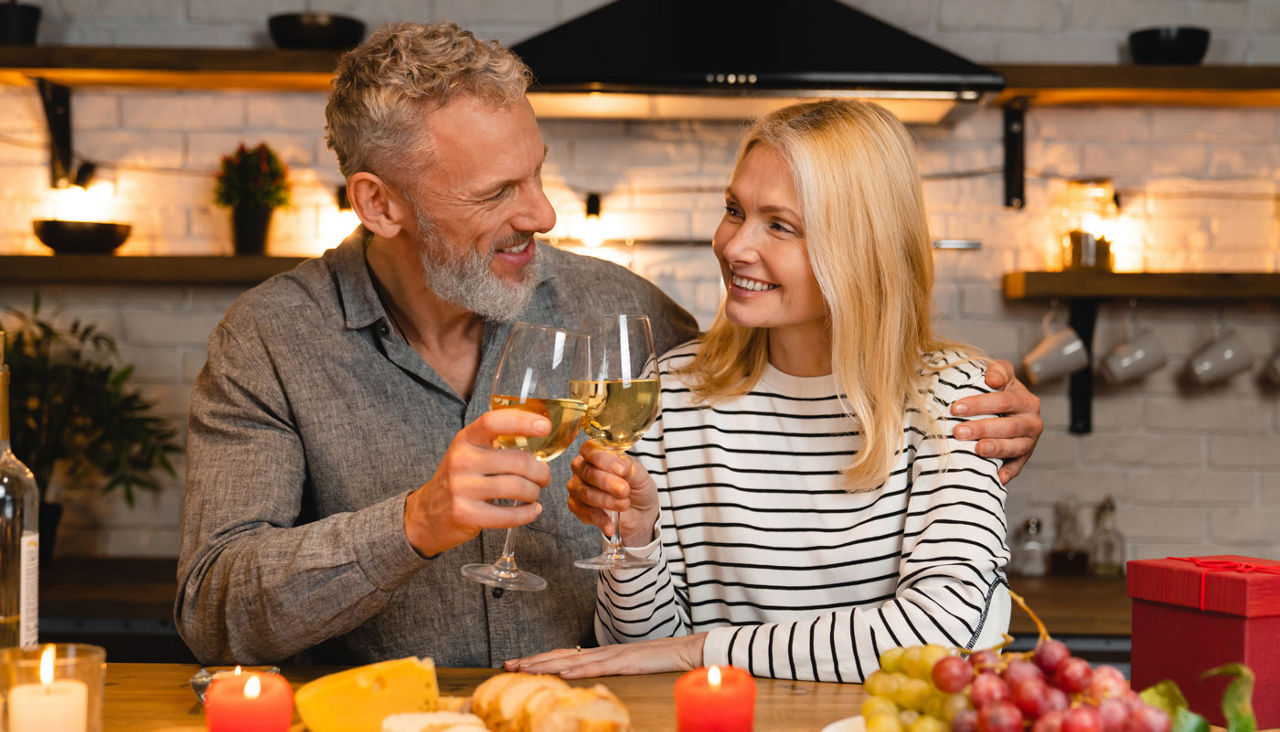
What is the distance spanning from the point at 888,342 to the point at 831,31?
1.00m

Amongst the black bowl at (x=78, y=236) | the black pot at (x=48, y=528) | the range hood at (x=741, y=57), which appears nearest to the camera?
the range hood at (x=741, y=57)

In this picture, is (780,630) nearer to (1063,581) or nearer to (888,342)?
(888,342)

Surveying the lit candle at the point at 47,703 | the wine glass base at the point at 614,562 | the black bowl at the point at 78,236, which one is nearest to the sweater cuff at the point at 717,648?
the wine glass base at the point at 614,562

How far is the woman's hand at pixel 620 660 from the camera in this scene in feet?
3.80

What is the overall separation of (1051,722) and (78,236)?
2426 millimetres

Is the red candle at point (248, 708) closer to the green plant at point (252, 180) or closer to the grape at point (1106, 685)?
the grape at point (1106, 685)

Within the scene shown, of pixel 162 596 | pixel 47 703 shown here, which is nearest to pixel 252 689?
pixel 47 703

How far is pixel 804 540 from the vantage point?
1.43 metres

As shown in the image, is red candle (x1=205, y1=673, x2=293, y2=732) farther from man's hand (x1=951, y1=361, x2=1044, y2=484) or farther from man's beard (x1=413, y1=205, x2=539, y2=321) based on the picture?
man's hand (x1=951, y1=361, x2=1044, y2=484)

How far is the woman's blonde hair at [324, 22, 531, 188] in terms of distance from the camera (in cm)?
149

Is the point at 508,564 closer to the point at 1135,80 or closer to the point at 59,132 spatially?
the point at 1135,80

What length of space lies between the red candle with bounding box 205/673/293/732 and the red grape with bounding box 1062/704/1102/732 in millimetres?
545

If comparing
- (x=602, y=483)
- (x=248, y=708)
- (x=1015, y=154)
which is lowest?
(x=248, y=708)

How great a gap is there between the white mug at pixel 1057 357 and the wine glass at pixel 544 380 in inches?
69.5
